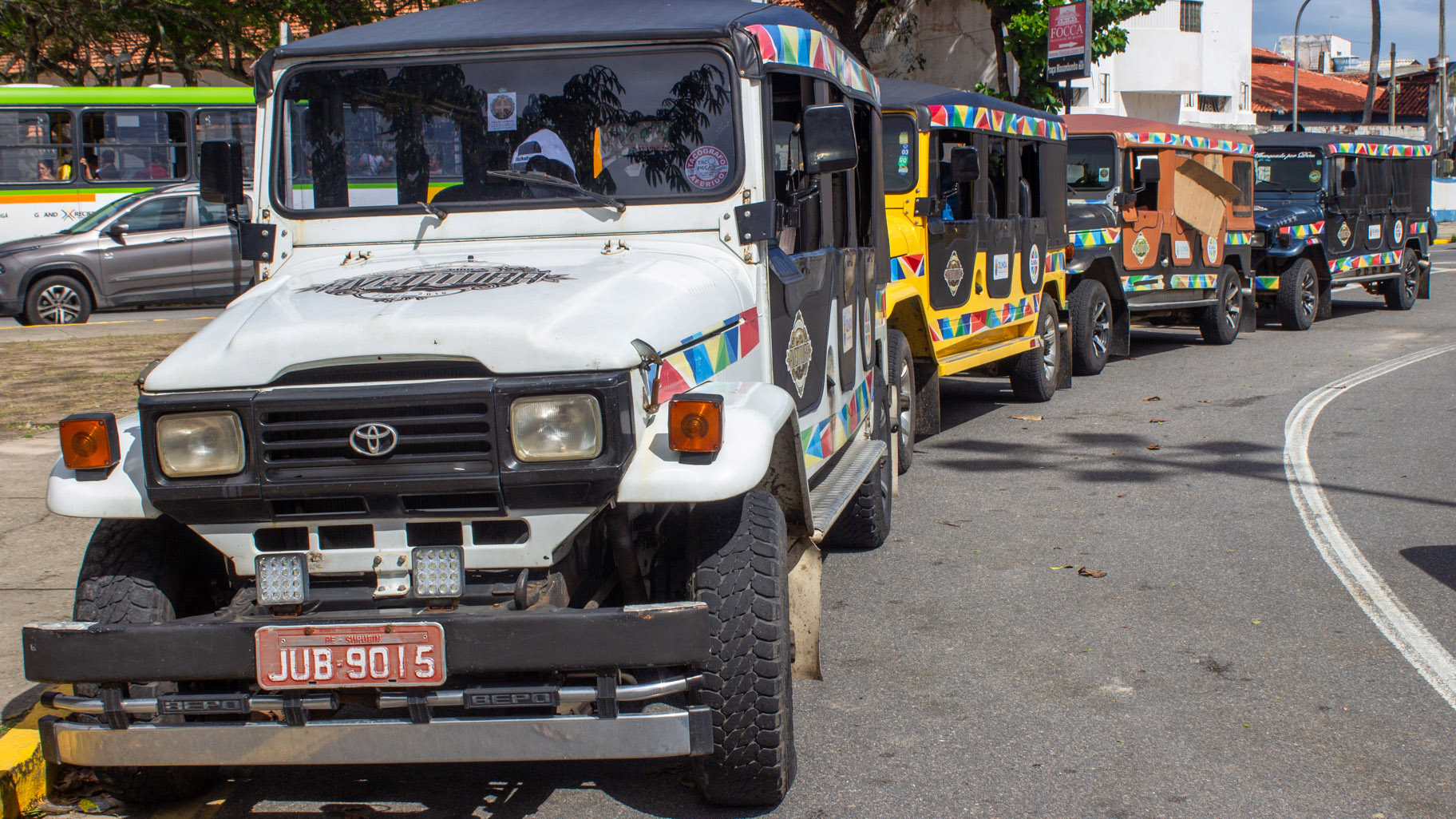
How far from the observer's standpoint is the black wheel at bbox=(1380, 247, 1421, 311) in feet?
63.1

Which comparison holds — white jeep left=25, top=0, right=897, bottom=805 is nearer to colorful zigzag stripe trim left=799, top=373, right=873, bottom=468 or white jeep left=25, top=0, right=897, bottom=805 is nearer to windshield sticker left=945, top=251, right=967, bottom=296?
colorful zigzag stripe trim left=799, top=373, right=873, bottom=468

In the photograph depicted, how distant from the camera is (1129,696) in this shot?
4.66 meters

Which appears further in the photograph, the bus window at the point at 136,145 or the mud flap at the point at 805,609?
the bus window at the point at 136,145

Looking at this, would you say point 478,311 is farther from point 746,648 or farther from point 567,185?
point 567,185

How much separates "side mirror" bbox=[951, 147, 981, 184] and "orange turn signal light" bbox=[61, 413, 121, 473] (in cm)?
668

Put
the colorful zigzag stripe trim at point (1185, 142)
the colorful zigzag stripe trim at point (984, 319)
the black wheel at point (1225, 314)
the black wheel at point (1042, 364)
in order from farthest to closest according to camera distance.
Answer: the black wheel at point (1225, 314) < the colorful zigzag stripe trim at point (1185, 142) < the black wheel at point (1042, 364) < the colorful zigzag stripe trim at point (984, 319)

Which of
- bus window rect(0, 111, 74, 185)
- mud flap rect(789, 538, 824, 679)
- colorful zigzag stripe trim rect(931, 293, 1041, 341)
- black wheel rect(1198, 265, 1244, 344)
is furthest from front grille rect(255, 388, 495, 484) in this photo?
bus window rect(0, 111, 74, 185)

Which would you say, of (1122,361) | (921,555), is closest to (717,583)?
(921,555)

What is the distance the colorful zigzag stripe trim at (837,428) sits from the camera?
5.14 meters

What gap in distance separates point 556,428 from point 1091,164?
38.0 ft

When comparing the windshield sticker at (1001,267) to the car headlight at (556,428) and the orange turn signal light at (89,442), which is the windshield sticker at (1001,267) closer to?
the car headlight at (556,428)

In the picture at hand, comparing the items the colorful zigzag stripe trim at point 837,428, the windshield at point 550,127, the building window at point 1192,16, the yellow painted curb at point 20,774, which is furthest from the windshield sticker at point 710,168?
the building window at point 1192,16

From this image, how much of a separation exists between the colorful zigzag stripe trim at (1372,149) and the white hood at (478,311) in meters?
15.3

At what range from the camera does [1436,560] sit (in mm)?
6441
